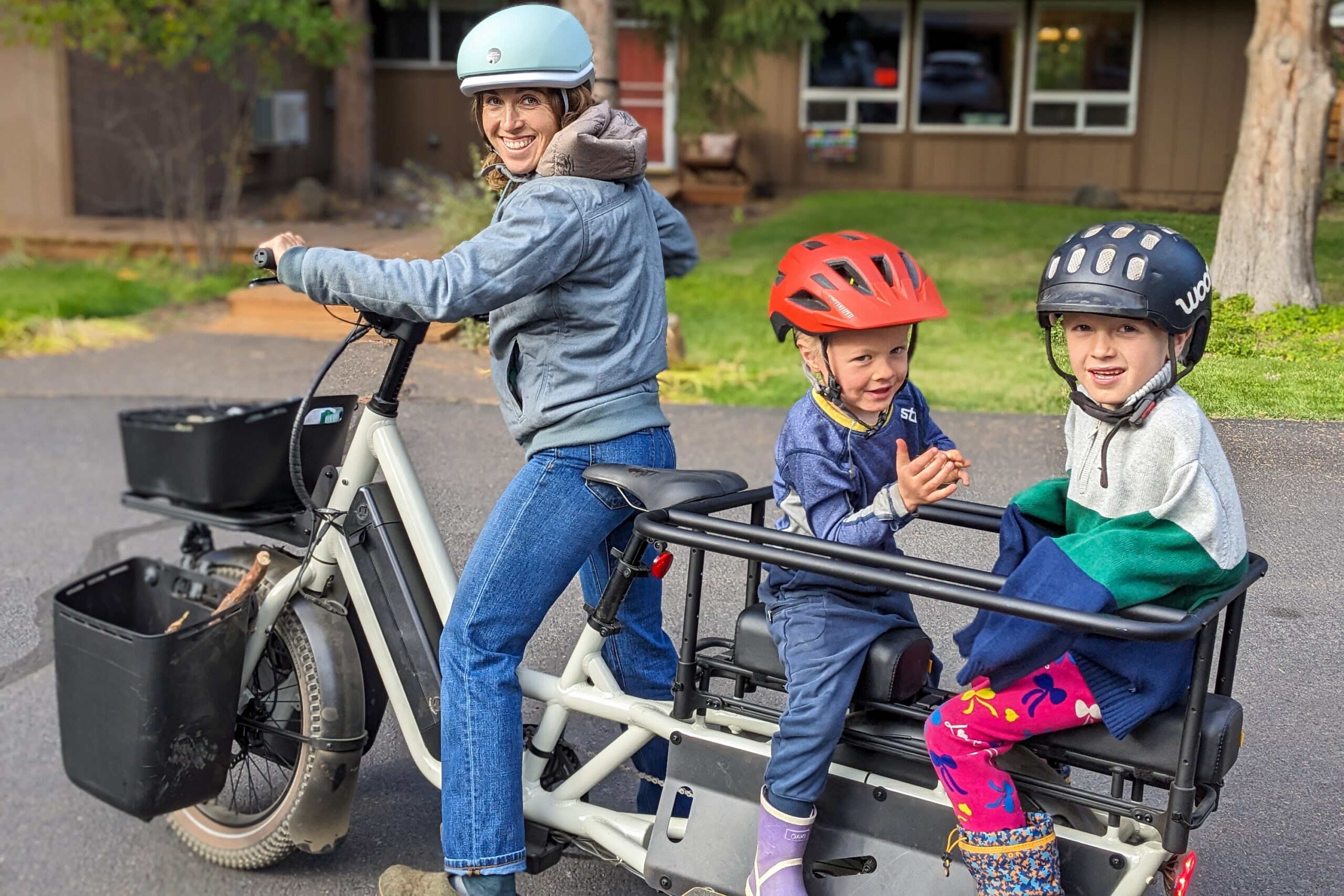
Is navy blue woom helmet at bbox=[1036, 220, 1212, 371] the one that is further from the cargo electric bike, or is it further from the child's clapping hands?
the cargo electric bike

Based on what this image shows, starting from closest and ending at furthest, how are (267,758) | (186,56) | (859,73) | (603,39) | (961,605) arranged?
(961,605) < (267,758) < (603,39) < (186,56) < (859,73)

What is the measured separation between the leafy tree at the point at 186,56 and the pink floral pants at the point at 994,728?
1173 cm

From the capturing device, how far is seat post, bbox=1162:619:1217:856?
2.19 metres

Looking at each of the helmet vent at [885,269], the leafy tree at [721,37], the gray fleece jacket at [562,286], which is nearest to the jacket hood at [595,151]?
the gray fleece jacket at [562,286]

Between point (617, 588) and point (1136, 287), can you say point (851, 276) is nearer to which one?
point (1136, 287)

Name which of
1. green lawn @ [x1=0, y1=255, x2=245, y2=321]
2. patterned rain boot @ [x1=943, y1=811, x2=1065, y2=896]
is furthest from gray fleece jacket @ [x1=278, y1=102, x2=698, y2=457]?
green lawn @ [x1=0, y1=255, x2=245, y2=321]

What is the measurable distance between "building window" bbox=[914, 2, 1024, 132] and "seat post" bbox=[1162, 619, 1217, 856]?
18.7 m

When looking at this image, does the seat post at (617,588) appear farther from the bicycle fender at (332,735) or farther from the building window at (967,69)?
the building window at (967,69)

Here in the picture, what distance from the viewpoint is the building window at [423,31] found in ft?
69.9

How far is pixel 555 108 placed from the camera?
292 centimetres

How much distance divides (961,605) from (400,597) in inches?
57.8

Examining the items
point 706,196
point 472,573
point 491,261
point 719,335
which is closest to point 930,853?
point 472,573

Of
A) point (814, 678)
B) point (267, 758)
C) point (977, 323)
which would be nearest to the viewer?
point (814, 678)

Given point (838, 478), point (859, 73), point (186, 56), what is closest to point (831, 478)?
point (838, 478)
